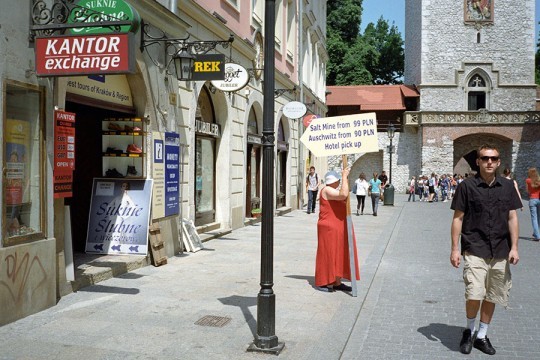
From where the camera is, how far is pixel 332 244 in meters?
7.96

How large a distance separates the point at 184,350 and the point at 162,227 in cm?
505

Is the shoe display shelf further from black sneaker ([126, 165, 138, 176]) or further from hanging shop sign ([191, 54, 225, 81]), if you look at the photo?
hanging shop sign ([191, 54, 225, 81])

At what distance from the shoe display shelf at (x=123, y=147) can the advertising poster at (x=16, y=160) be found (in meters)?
3.12

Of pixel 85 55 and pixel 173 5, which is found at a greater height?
pixel 173 5

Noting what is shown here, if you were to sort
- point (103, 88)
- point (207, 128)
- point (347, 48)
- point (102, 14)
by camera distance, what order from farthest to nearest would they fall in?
point (347, 48) < point (207, 128) < point (103, 88) < point (102, 14)

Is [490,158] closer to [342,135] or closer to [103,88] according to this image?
[342,135]

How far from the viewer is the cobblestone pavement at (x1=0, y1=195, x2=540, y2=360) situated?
5297mm

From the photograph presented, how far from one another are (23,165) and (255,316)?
2978 millimetres

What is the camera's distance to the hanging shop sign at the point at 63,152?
6.77 metres

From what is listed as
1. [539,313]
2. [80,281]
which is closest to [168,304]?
[80,281]

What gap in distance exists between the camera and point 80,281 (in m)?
7.59

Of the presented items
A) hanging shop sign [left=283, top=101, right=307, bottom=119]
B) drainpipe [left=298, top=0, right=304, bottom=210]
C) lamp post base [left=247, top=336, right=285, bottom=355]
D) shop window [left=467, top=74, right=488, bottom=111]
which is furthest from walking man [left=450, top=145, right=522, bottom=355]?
shop window [left=467, top=74, right=488, bottom=111]

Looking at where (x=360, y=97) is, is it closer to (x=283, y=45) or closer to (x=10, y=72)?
(x=283, y=45)

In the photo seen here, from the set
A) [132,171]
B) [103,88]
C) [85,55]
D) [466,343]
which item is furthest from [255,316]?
[103,88]
